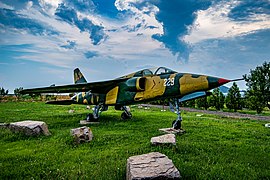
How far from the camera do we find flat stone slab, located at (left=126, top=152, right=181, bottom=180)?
425 cm

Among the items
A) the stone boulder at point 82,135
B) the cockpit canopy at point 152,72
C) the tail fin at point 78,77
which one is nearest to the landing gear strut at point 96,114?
the cockpit canopy at point 152,72

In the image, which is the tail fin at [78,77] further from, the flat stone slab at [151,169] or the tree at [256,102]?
the tree at [256,102]

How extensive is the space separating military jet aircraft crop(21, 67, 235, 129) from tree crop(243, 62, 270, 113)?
23151mm

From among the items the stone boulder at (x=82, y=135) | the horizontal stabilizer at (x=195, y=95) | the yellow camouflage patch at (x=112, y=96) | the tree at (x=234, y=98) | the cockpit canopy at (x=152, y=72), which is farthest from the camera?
the tree at (x=234, y=98)

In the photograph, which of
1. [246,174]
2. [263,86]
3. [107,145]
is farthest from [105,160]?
[263,86]

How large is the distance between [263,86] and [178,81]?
86.8ft

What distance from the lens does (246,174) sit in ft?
17.1

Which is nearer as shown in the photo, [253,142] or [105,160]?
[105,160]

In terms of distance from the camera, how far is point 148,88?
12.2 metres

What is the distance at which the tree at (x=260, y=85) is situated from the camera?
31125 mm

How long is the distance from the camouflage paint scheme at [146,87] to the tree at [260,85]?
2475cm

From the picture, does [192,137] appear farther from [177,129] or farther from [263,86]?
[263,86]

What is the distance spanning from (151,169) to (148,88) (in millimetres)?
7910

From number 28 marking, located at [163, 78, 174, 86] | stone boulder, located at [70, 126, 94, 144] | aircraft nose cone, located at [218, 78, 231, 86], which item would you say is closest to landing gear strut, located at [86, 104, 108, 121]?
number 28 marking, located at [163, 78, 174, 86]
